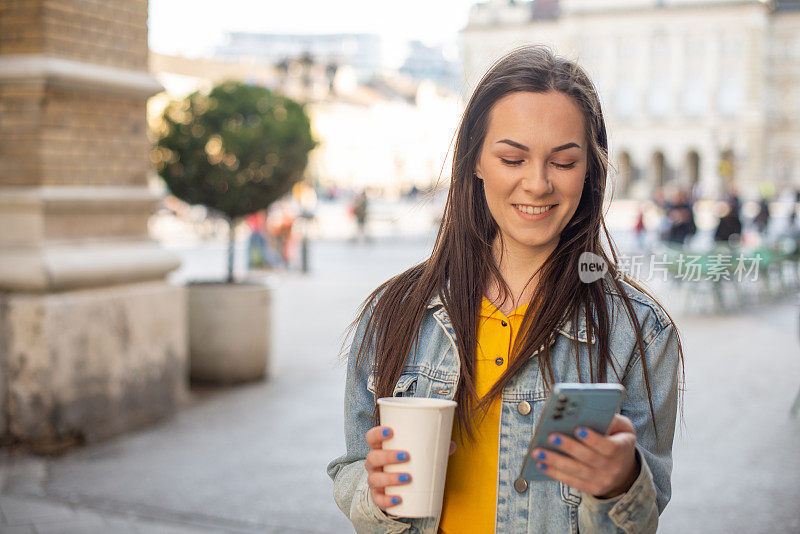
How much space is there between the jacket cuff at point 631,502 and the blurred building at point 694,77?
50.7 m

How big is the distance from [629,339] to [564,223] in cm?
24

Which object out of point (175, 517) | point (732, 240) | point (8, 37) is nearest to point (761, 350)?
point (732, 240)

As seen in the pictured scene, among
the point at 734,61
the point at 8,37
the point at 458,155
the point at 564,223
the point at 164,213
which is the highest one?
the point at 734,61

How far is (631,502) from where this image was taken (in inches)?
55.6

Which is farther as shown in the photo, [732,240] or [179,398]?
[732,240]

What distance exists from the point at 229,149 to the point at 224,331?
1468 mm

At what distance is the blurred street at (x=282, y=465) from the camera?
4.43 metres

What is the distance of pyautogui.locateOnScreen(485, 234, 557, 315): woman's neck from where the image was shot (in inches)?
67.2

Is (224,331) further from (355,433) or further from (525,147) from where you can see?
(525,147)

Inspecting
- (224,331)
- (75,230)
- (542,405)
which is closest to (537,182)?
(542,405)

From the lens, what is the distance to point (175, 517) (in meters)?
4.42

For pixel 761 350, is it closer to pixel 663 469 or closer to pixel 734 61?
pixel 663 469

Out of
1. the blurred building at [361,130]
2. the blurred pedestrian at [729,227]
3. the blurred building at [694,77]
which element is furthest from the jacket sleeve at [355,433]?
the blurred building at [361,130]

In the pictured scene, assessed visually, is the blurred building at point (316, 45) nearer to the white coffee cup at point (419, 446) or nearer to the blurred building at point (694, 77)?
the blurred building at point (694, 77)
